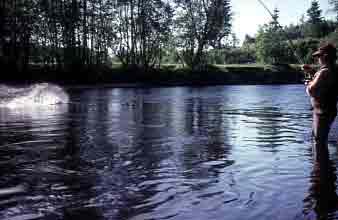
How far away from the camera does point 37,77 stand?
6200 cm

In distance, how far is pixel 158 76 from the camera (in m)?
74.1

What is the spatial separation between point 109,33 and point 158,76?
10.2 metres

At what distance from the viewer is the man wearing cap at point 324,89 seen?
9.55 m

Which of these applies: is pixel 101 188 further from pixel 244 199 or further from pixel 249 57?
pixel 249 57

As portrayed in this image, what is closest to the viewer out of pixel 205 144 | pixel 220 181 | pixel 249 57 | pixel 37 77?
pixel 220 181

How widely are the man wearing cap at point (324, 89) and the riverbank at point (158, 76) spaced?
169ft

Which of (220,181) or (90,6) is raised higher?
(90,6)

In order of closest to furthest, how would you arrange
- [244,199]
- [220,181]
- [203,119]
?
[244,199], [220,181], [203,119]

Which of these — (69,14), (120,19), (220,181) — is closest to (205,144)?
(220,181)

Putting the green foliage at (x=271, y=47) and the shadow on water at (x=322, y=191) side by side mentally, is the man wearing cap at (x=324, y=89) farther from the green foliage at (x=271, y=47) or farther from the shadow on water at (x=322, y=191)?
the green foliage at (x=271, y=47)

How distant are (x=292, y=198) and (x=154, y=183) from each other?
7.90 ft

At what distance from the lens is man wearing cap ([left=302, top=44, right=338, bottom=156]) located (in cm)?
→ 955

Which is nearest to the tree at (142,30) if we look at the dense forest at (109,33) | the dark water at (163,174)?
the dense forest at (109,33)

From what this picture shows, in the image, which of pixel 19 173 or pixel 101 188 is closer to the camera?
pixel 101 188
